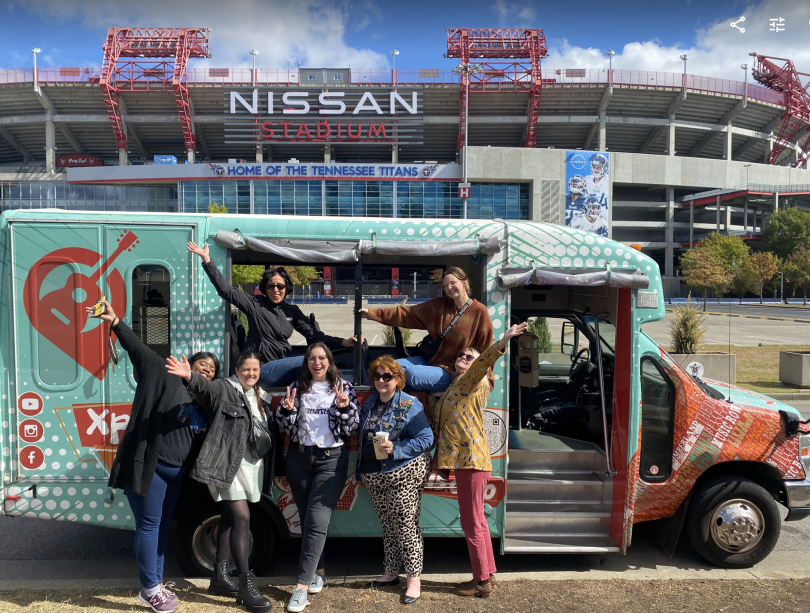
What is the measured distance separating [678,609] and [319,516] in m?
2.52

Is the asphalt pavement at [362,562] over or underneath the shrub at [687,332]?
underneath

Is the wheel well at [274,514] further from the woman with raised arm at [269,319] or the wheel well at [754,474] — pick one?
the wheel well at [754,474]

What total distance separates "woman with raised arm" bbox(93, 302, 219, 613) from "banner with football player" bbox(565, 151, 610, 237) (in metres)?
57.2

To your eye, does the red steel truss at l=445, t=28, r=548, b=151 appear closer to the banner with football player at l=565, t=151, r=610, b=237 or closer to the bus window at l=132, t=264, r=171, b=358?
the banner with football player at l=565, t=151, r=610, b=237

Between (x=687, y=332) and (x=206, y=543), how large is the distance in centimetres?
1281

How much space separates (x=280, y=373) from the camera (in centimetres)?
425

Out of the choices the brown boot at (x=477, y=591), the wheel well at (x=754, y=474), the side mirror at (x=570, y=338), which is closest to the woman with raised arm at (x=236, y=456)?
the brown boot at (x=477, y=591)

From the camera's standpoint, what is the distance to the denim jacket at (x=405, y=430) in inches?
154

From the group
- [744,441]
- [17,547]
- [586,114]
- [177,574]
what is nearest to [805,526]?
[744,441]

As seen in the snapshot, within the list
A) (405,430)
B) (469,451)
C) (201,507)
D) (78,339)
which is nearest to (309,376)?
(405,430)

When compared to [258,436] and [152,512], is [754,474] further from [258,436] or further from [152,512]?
[152,512]

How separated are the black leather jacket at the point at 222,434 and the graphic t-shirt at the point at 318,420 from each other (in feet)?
1.27

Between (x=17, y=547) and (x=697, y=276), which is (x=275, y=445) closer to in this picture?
(x=17, y=547)

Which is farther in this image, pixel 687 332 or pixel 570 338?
pixel 687 332
